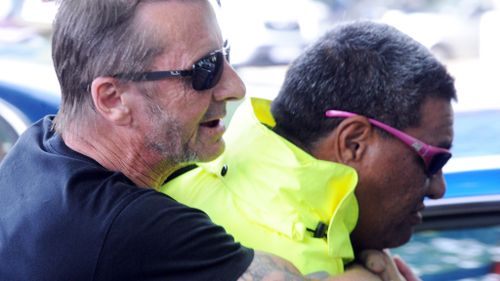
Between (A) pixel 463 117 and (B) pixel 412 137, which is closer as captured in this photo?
(B) pixel 412 137

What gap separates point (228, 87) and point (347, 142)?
0.47 metres

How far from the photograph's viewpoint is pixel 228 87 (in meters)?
2.09

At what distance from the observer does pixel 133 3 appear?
6.43ft

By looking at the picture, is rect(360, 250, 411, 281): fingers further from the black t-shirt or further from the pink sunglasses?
the black t-shirt

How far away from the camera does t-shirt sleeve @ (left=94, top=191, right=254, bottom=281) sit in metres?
1.76

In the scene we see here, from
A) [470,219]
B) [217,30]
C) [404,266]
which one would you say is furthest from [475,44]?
[217,30]

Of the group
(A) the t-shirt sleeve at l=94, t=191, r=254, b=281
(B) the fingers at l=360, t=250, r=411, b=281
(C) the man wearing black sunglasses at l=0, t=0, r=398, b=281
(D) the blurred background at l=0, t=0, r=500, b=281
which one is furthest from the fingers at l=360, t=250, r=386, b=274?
(A) the t-shirt sleeve at l=94, t=191, r=254, b=281

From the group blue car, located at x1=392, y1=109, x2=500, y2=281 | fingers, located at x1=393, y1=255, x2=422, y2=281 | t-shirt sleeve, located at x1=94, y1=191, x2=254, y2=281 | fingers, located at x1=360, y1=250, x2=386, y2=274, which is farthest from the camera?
blue car, located at x1=392, y1=109, x2=500, y2=281

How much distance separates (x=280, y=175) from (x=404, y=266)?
80 centimetres

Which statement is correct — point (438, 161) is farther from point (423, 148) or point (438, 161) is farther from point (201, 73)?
point (201, 73)

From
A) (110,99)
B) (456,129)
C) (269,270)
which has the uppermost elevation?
(110,99)

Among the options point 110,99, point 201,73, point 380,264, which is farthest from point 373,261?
point 110,99

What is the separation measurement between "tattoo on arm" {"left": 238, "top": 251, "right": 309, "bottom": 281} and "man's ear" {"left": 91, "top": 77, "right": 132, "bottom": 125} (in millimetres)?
450

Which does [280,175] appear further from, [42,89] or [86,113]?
[42,89]
